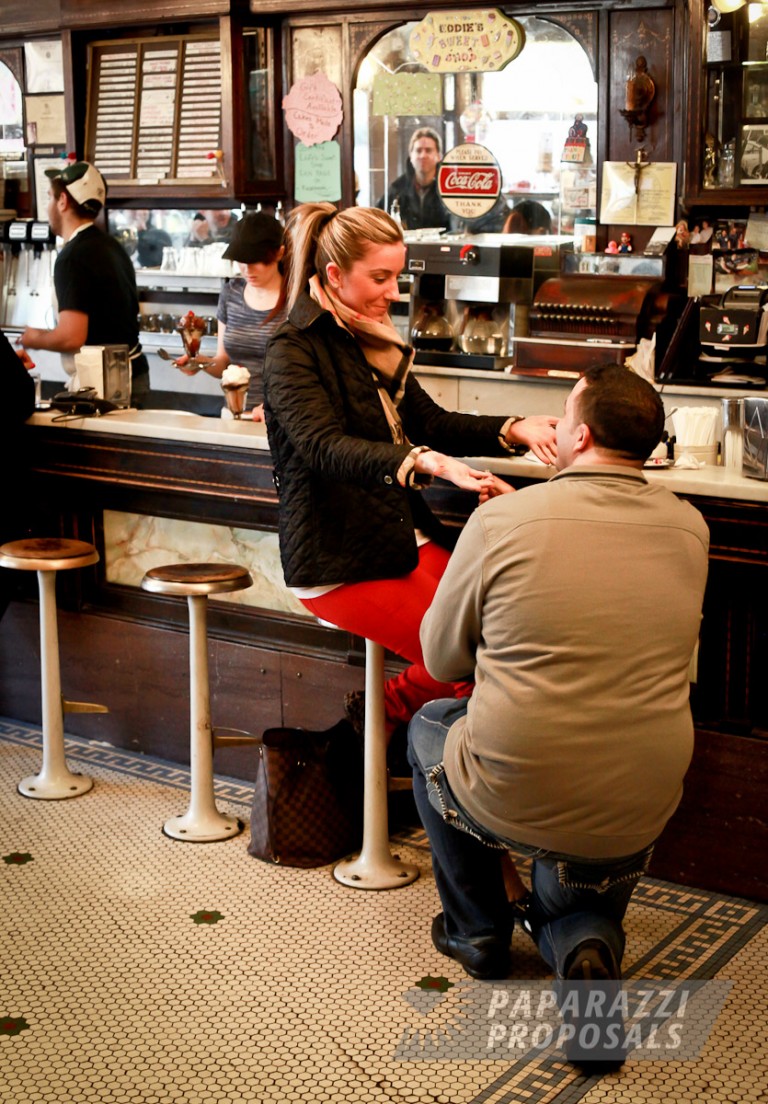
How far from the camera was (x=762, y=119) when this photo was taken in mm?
5297

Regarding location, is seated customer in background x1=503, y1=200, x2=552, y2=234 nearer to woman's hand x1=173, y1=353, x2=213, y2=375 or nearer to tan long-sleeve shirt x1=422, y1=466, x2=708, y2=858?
woman's hand x1=173, y1=353, x2=213, y2=375

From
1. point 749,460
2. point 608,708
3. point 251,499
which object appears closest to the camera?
point 608,708

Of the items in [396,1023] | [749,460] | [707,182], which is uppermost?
[707,182]

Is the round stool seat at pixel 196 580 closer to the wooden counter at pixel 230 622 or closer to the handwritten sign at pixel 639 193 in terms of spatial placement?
the wooden counter at pixel 230 622

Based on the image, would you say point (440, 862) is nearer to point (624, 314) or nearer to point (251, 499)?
point (251, 499)

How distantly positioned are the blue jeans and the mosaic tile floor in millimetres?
168

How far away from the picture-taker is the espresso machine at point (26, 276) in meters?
7.65

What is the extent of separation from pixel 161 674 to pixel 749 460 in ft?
6.92

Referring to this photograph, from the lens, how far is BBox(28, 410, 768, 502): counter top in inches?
131

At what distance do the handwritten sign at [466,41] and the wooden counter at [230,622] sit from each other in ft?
8.29

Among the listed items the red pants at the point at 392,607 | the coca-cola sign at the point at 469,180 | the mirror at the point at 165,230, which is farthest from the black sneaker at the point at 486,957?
the mirror at the point at 165,230

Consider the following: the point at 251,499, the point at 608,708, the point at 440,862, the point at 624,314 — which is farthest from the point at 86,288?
the point at 608,708

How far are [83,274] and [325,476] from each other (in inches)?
102

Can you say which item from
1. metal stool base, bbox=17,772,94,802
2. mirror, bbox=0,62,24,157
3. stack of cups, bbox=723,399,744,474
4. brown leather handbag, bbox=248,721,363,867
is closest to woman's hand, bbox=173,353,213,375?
metal stool base, bbox=17,772,94,802
